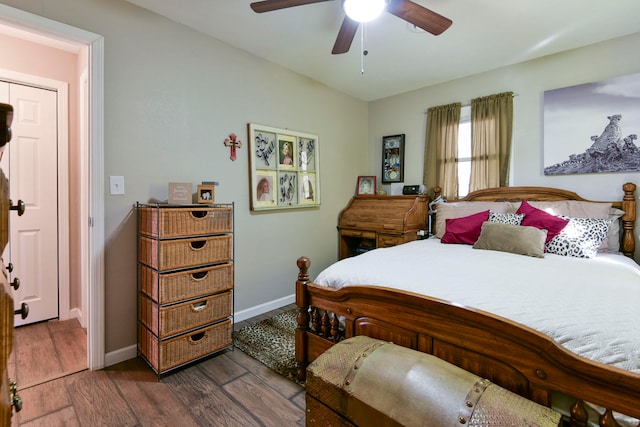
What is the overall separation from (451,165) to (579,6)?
1.64 meters

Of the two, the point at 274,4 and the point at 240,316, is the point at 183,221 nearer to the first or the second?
the point at 240,316

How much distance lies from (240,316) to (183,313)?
901mm

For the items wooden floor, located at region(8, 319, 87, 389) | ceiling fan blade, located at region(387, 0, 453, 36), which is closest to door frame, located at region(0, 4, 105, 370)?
wooden floor, located at region(8, 319, 87, 389)

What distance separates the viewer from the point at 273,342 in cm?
240

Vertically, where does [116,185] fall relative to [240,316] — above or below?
above

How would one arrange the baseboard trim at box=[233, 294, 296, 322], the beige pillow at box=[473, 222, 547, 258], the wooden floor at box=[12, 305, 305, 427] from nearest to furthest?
the wooden floor at box=[12, 305, 305, 427]
the beige pillow at box=[473, 222, 547, 258]
the baseboard trim at box=[233, 294, 296, 322]

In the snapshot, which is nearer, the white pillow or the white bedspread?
the white bedspread

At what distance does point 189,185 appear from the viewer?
7.25ft

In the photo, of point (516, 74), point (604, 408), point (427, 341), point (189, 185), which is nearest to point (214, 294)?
point (189, 185)

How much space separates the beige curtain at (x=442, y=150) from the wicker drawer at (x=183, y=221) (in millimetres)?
2469

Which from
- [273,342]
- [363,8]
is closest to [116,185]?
[273,342]

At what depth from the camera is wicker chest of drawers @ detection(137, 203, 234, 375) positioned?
6.30 ft

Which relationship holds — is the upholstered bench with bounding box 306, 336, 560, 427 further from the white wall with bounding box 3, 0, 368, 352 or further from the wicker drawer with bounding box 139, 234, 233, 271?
the white wall with bounding box 3, 0, 368, 352

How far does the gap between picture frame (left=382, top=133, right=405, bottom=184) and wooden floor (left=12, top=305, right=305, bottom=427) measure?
278 cm
